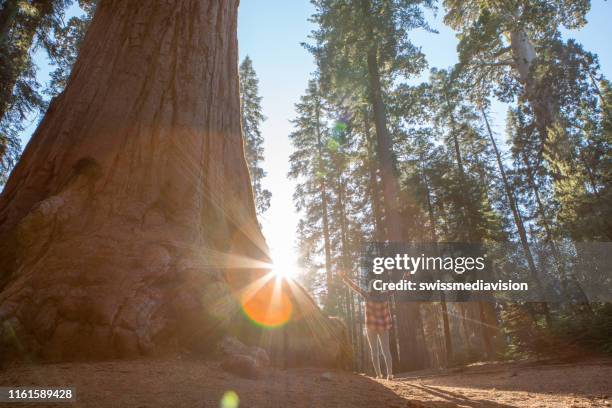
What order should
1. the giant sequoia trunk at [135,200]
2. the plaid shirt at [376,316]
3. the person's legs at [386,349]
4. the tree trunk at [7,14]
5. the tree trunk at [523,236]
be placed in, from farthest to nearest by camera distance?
the tree trunk at [523,236], the tree trunk at [7,14], the plaid shirt at [376,316], the person's legs at [386,349], the giant sequoia trunk at [135,200]

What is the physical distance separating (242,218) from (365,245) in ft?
67.4

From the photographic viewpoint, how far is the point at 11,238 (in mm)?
3275

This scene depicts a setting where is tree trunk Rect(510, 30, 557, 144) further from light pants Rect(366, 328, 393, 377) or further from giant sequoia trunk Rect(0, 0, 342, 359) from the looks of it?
giant sequoia trunk Rect(0, 0, 342, 359)

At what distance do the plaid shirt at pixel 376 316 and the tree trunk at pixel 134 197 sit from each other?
10.3 feet

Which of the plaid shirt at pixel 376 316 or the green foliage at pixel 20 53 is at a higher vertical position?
the green foliage at pixel 20 53

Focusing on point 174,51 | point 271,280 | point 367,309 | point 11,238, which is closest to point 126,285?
point 11,238

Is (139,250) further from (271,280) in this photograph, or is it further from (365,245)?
(365,245)

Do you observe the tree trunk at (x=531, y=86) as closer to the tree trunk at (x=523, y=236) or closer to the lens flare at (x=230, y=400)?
the tree trunk at (x=523, y=236)

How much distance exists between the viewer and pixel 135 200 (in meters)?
3.57

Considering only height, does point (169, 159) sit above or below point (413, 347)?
above

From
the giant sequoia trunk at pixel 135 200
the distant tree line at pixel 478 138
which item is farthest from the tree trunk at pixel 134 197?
Result: the distant tree line at pixel 478 138

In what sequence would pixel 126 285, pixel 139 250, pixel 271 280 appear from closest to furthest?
pixel 126 285
pixel 139 250
pixel 271 280

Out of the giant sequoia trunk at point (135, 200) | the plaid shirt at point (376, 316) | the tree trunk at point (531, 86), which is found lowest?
the plaid shirt at point (376, 316)

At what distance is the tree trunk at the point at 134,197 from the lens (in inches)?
109
